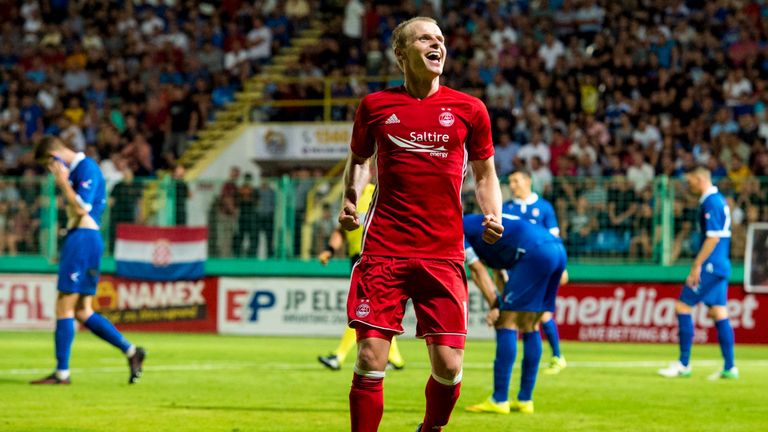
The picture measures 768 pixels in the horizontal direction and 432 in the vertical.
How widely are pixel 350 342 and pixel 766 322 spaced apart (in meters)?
8.40

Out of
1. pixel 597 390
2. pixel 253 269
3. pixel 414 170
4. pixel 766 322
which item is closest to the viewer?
pixel 414 170

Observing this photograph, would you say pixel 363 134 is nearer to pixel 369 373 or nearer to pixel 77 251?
pixel 369 373

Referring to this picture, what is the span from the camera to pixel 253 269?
71.6 feet

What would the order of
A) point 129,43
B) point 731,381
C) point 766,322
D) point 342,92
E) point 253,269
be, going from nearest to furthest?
point 731,381, point 766,322, point 253,269, point 342,92, point 129,43

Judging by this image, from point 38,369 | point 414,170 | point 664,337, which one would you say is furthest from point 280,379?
point 664,337

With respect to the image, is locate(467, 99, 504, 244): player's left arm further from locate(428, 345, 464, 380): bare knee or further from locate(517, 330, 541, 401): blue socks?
locate(517, 330, 541, 401): blue socks

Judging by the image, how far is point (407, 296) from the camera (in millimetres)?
7246

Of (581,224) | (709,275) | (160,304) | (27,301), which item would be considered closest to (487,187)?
(709,275)

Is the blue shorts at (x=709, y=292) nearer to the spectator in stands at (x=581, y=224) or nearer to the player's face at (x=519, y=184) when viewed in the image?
the player's face at (x=519, y=184)

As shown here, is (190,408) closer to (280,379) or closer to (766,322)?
(280,379)

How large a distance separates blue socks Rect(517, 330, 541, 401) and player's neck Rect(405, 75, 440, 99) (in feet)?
13.5

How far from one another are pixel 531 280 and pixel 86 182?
4388mm

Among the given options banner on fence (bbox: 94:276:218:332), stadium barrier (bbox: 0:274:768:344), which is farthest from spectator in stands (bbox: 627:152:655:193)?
banner on fence (bbox: 94:276:218:332)

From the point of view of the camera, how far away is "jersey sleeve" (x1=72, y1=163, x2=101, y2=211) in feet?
41.2
